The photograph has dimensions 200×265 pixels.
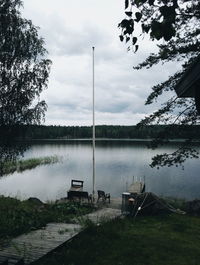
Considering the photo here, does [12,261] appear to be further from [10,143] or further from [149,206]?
[149,206]

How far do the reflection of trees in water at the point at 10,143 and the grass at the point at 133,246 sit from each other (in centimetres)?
612

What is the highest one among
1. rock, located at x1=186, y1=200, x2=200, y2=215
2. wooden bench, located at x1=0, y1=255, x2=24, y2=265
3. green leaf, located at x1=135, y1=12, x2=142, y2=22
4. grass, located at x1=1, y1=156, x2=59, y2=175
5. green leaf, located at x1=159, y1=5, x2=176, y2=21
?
green leaf, located at x1=135, y1=12, x2=142, y2=22

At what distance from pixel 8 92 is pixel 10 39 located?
2.72 meters

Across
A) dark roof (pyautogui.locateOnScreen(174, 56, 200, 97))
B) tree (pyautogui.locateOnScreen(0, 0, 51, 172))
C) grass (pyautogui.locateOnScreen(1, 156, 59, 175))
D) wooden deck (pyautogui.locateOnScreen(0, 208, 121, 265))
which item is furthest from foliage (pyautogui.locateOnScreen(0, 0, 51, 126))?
grass (pyautogui.locateOnScreen(1, 156, 59, 175))

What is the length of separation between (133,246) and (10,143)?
26.2 ft

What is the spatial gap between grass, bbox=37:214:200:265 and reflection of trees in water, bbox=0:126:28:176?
20.1 ft

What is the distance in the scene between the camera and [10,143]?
14.6 meters

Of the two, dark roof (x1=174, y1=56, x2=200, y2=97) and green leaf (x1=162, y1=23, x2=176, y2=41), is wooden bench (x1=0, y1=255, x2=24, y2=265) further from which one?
green leaf (x1=162, y1=23, x2=176, y2=41)

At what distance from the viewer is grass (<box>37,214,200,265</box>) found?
→ 8.65m

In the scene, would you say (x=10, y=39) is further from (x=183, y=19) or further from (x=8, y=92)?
(x=183, y=19)

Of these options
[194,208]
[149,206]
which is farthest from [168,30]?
[194,208]

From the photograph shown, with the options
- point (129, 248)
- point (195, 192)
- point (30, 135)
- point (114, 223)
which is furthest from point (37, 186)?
point (129, 248)

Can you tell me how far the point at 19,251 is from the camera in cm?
834

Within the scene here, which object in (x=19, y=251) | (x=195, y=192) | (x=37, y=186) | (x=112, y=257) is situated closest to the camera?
(x=19, y=251)
